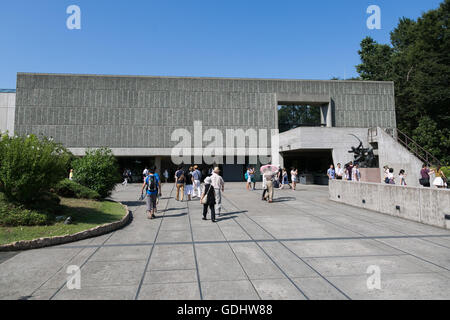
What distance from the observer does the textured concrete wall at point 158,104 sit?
112 ft

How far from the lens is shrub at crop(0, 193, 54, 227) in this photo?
7004 millimetres

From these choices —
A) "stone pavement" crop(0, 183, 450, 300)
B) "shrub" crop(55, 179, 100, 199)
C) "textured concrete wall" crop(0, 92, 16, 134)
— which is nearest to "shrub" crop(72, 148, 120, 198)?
"shrub" crop(55, 179, 100, 199)

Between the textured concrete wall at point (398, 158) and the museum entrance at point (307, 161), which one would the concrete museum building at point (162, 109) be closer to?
the museum entrance at point (307, 161)

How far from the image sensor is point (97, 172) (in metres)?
12.4

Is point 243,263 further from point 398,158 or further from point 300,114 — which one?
point 300,114

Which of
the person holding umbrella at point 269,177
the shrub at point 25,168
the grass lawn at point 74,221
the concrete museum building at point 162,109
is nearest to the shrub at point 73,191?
the grass lawn at point 74,221

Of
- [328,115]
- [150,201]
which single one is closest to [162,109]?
[328,115]

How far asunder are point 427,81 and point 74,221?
42701 mm

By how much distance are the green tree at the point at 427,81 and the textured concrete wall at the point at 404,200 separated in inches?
1106

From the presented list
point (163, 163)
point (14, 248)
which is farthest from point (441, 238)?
point (163, 163)

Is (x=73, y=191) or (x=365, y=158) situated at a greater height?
(x=365, y=158)

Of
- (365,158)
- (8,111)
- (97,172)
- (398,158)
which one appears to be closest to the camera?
(97,172)

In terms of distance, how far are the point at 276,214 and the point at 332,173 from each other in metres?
12.5
